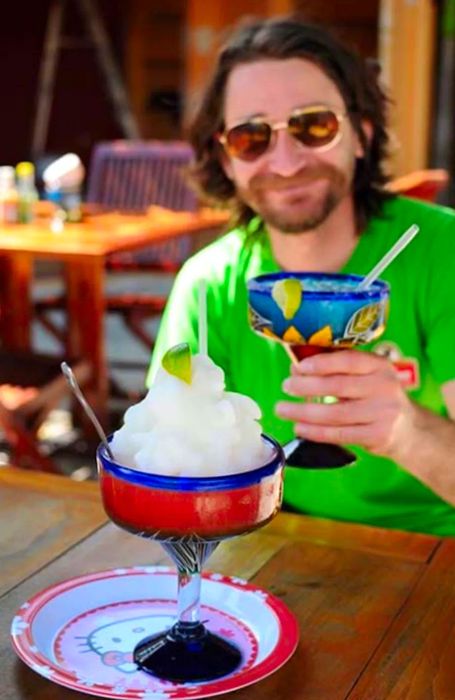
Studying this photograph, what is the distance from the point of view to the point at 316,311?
1.34m

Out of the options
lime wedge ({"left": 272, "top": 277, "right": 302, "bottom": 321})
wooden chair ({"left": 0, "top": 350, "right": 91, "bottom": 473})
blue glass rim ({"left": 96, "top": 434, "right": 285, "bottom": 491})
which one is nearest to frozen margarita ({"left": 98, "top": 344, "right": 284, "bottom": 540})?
blue glass rim ({"left": 96, "top": 434, "right": 285, "bottom": 491})

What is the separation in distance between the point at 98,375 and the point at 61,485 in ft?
6.90

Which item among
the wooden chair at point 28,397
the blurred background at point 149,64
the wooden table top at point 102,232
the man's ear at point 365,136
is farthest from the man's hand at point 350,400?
the blurred background at point 149,64

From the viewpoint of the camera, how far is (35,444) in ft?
9.89

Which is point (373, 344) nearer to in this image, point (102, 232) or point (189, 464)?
point (189, 464)

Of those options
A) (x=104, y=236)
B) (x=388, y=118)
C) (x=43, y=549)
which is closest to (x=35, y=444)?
(x=104, y=236)

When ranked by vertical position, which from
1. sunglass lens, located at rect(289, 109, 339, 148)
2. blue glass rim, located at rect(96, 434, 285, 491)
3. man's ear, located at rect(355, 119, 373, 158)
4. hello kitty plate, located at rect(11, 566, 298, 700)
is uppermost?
sunglass lens, located at rect(289, 109, 339, 148)

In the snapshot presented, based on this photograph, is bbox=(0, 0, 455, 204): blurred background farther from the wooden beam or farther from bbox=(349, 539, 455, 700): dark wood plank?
bbox=(349, 539, 455, 700): dark wood plank

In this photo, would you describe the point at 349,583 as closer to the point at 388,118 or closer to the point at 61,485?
the point at 61,485

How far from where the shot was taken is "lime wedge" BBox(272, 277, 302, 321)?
134 centimetres

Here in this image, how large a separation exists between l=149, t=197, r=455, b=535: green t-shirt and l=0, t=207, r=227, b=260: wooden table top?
142cm

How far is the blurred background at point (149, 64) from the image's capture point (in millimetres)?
6699

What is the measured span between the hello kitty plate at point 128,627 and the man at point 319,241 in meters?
0.41

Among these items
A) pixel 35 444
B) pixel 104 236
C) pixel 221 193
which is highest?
pixel 221 193
